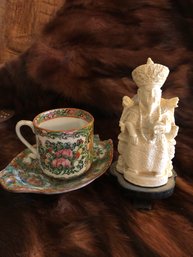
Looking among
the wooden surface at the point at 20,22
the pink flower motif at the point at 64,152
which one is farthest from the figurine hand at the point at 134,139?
the wooden surface at the point at 20,22

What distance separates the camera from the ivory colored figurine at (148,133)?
0.47 m

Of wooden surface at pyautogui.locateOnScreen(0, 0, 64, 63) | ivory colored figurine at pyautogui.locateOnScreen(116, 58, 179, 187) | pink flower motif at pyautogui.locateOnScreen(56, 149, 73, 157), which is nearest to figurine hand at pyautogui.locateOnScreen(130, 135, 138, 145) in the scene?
ivory colored figurine at pyautogui.locateOnScreen(116, 58, 179, 187)

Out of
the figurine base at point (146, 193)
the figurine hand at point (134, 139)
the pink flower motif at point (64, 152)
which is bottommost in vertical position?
the figurine base at point (146, 193)

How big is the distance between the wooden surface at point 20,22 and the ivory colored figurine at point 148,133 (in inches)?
15.6

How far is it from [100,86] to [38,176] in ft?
0.84

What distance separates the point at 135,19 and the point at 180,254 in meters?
0.48

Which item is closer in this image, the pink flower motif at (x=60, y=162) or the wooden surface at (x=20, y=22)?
the pink flower motif at (x=60, y=162)

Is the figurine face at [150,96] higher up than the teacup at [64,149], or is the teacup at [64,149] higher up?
the figurine face at [150,96]

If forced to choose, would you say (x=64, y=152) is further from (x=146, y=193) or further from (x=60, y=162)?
(x=146, y=193)

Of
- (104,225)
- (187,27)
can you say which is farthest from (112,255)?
(187,27)

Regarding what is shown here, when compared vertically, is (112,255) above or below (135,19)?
below

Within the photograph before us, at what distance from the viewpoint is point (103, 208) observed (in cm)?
50

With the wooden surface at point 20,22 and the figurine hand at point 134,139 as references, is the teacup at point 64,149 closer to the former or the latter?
the figurine hand at point 134,139

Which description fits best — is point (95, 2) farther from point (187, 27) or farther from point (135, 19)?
point (187, 27)
